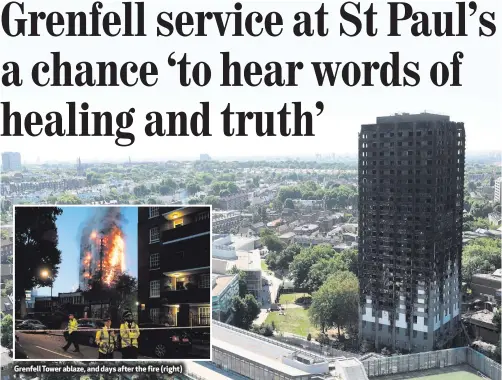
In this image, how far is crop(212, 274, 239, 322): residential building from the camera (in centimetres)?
588

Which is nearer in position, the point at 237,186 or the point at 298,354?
the point at 298,354

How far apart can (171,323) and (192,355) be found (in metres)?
0.18

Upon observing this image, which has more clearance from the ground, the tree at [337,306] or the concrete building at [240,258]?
the concrete building at [240,258]

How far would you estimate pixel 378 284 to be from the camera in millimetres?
5320

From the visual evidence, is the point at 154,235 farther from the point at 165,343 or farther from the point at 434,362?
the point at 434,362

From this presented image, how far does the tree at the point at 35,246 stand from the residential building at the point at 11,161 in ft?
21.1

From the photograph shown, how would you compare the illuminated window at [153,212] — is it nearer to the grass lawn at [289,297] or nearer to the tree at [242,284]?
the tree at [242,284]

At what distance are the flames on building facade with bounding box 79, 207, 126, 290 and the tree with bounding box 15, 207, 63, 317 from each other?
0.13 meters

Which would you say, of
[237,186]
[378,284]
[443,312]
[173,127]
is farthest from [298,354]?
[237,186]

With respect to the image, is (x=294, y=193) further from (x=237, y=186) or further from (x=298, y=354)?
(x=298, y=354)

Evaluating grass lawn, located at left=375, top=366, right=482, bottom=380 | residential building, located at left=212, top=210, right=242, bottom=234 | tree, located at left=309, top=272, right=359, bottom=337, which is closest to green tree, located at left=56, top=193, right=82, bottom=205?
residential building, located at left=212, top=210, right=242, bottom=234

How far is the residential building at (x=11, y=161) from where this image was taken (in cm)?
888

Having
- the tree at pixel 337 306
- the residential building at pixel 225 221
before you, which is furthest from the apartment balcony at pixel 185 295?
the residential building at pixel 225 221

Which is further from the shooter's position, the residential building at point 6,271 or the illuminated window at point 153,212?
the residential building at point 6,271
